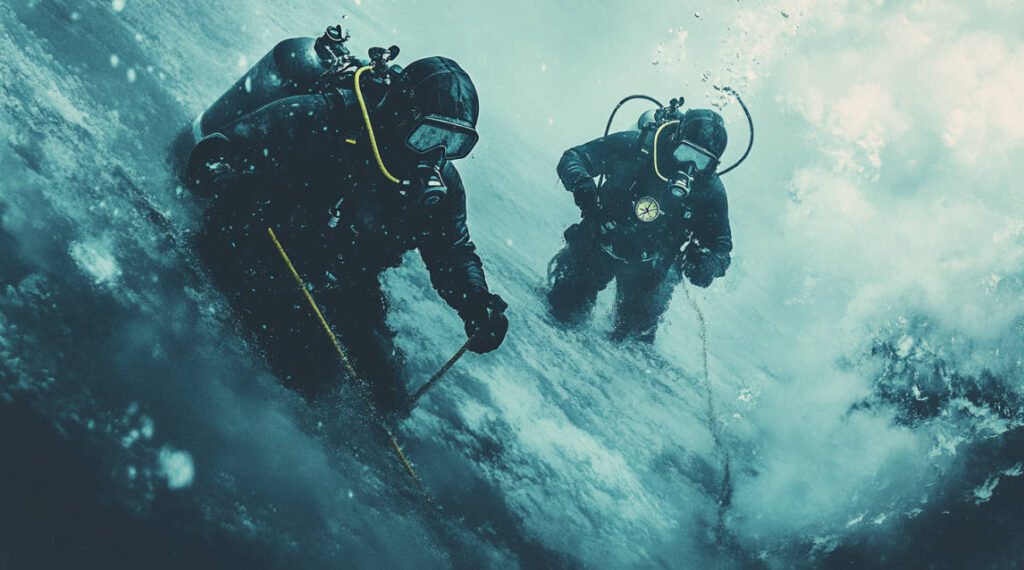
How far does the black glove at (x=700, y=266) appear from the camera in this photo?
6121mm

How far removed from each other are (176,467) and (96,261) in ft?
4.96

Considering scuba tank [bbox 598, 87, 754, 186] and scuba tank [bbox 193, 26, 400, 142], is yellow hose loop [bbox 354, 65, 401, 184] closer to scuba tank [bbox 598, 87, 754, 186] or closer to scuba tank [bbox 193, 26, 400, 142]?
scuba tank [bbox 193, 26, 400, 142]

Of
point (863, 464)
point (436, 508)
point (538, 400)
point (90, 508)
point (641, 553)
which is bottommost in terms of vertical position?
point (90, 508)

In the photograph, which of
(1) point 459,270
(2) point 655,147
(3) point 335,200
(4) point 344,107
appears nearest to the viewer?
(4) point 344,107

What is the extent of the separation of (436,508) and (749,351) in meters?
10.9

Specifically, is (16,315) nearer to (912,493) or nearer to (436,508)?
(436,508)

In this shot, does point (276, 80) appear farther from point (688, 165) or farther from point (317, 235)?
point (688, 165)

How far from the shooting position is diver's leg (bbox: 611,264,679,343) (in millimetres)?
7078

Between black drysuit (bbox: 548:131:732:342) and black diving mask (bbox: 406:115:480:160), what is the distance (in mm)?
3054

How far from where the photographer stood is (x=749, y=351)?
12625mm

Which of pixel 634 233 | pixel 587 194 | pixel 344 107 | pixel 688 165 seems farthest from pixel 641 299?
pixel 344 107

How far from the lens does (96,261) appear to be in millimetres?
3195

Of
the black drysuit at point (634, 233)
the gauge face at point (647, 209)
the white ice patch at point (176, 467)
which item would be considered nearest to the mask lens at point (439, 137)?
the white ice patch at point (176, 467)

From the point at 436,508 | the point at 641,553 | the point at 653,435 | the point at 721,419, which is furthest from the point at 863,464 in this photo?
the point at 436,508
